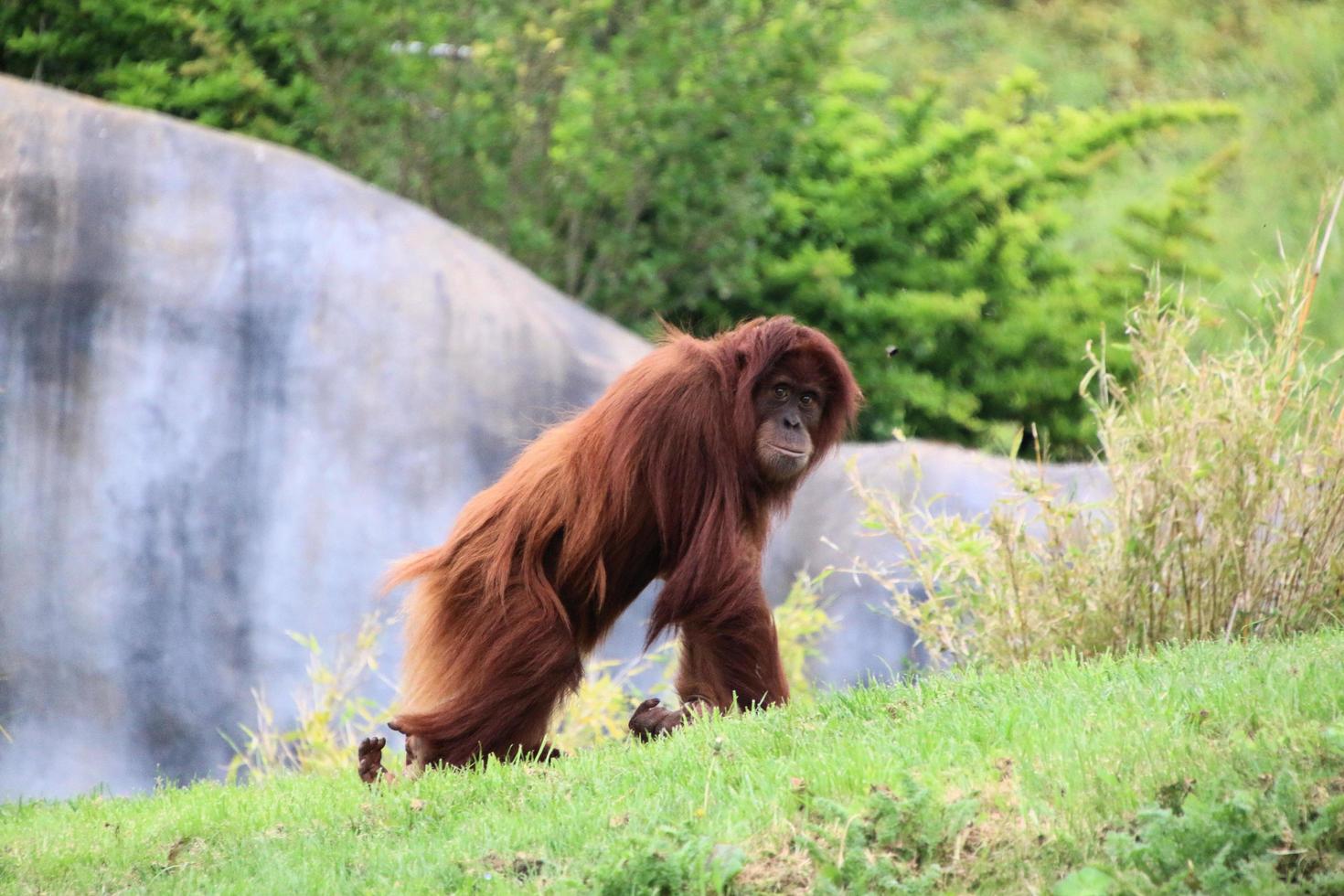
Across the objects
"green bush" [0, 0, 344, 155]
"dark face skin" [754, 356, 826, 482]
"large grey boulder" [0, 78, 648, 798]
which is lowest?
"large grey boulder" [0, 78, 648, 798]

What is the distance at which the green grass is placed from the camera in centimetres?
309

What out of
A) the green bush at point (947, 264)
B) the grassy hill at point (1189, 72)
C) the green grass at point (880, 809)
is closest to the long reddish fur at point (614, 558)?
the green grass at point (880, 809)

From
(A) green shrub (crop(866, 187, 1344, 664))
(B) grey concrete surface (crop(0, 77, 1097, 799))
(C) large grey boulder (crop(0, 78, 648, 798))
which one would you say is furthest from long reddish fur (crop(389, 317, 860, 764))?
(C) large grey boulder (crop(0, 78, 648, 798))

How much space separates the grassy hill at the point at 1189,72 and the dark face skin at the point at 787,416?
27.7 ft

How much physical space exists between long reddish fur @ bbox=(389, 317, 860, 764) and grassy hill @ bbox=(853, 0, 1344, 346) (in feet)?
29.1

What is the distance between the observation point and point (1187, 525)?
207 inches

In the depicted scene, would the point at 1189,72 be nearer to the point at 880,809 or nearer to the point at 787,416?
the point at 787,416

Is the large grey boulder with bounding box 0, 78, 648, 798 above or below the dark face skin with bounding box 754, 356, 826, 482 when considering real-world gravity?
below

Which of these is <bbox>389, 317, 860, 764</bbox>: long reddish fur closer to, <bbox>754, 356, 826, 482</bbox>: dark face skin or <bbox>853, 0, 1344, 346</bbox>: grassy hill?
<bbox>754, 356, 826, 482</bbox>: dark face skin

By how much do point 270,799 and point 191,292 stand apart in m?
4.24

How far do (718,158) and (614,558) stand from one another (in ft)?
20.5

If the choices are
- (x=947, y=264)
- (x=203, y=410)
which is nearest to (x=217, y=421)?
(x=203, y=410)

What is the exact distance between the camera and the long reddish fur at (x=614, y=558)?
4.83 meters

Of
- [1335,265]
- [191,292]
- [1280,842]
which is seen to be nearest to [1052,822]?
[1280,842]
